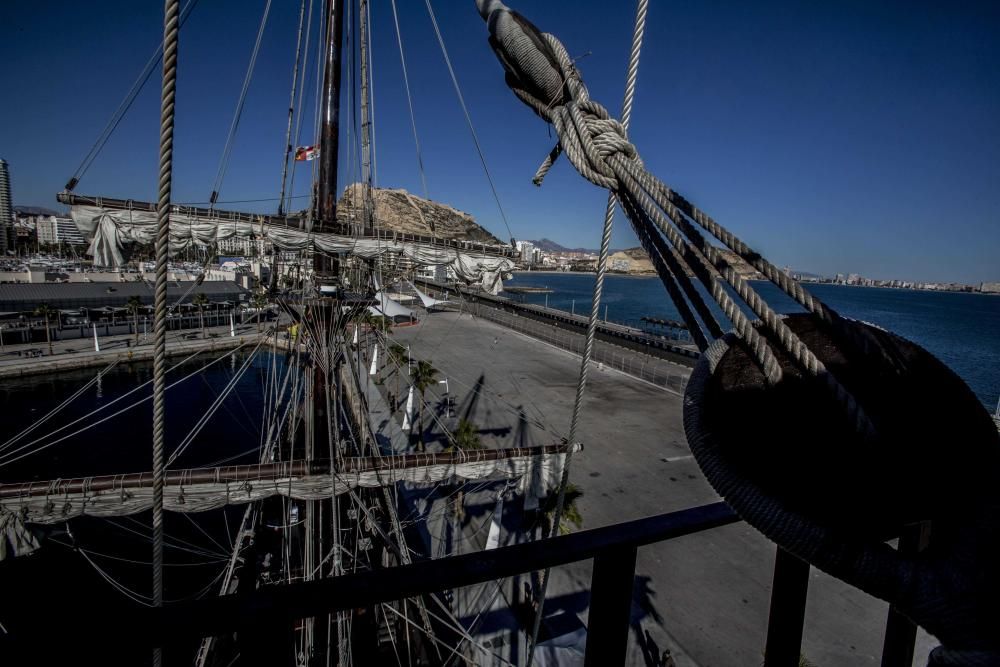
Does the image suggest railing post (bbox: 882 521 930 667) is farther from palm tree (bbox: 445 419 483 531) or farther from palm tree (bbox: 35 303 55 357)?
palm tree (bbox: 35 303 55 357)

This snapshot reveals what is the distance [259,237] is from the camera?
971cm

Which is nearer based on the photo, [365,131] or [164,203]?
[164,203]

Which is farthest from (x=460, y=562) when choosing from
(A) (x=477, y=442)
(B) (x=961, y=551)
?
(A) (x=477, y=442)

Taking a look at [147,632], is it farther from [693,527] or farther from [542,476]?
[542,476]

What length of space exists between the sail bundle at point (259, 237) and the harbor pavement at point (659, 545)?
15.4ft

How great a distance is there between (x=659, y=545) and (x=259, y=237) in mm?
11719

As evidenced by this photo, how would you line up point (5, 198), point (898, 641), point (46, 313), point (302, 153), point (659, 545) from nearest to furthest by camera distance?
point (898, 641), point (659, 545), point (302, 153), point (46, 313), point (5, 198)

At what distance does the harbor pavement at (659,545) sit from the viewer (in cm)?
806

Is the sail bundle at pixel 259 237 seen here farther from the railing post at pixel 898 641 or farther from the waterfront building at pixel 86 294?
the waterfront building at pixel 86 294

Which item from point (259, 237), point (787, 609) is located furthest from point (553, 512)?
point (787, 609)

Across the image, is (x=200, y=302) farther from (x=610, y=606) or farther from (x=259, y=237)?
(x=610, y=606)

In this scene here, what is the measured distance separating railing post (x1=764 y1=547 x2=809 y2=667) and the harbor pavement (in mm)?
7208

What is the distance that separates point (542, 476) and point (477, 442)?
4.73 metres

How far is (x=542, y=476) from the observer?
31.1 feet
